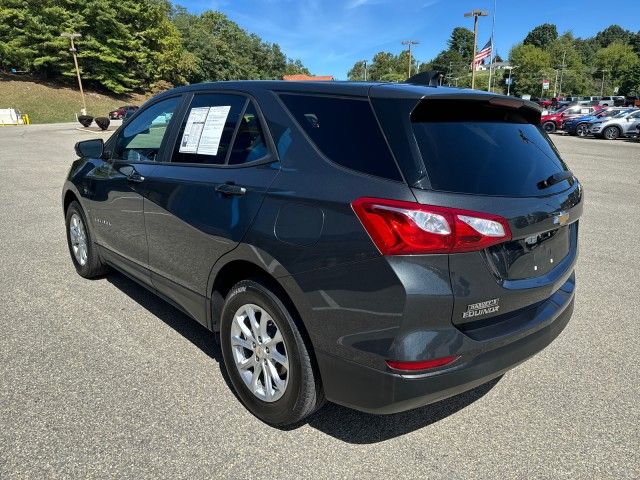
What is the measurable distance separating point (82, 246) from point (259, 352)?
2.94m

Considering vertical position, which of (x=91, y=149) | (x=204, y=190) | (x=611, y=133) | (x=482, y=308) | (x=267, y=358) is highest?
(x=91, y=149)

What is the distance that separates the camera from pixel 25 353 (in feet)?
10.7

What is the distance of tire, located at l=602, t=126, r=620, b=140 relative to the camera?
26766 mm

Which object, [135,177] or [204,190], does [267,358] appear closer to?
[204,190]

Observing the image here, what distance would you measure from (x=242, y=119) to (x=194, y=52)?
3372 inches

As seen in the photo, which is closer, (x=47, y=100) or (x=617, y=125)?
(x=617, y=125)

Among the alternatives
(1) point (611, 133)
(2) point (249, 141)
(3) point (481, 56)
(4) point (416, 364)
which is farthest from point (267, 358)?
(3) point (481, 56)

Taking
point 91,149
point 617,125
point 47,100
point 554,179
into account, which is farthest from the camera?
point 47,100

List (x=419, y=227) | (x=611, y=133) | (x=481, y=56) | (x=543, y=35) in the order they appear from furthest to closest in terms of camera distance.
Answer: (x=543, y=35) → (x=481, y=56) → (x=611, y=133) → (x=419, y=227)

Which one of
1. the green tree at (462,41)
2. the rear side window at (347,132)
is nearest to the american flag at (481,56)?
the rear side window at (347,132)

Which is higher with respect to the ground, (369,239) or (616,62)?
(616,62)

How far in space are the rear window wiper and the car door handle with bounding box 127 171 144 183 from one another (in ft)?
8.24

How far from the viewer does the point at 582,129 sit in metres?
28.7

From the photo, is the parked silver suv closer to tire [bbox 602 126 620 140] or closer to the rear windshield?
tire [bbox 602 126 620 140]
